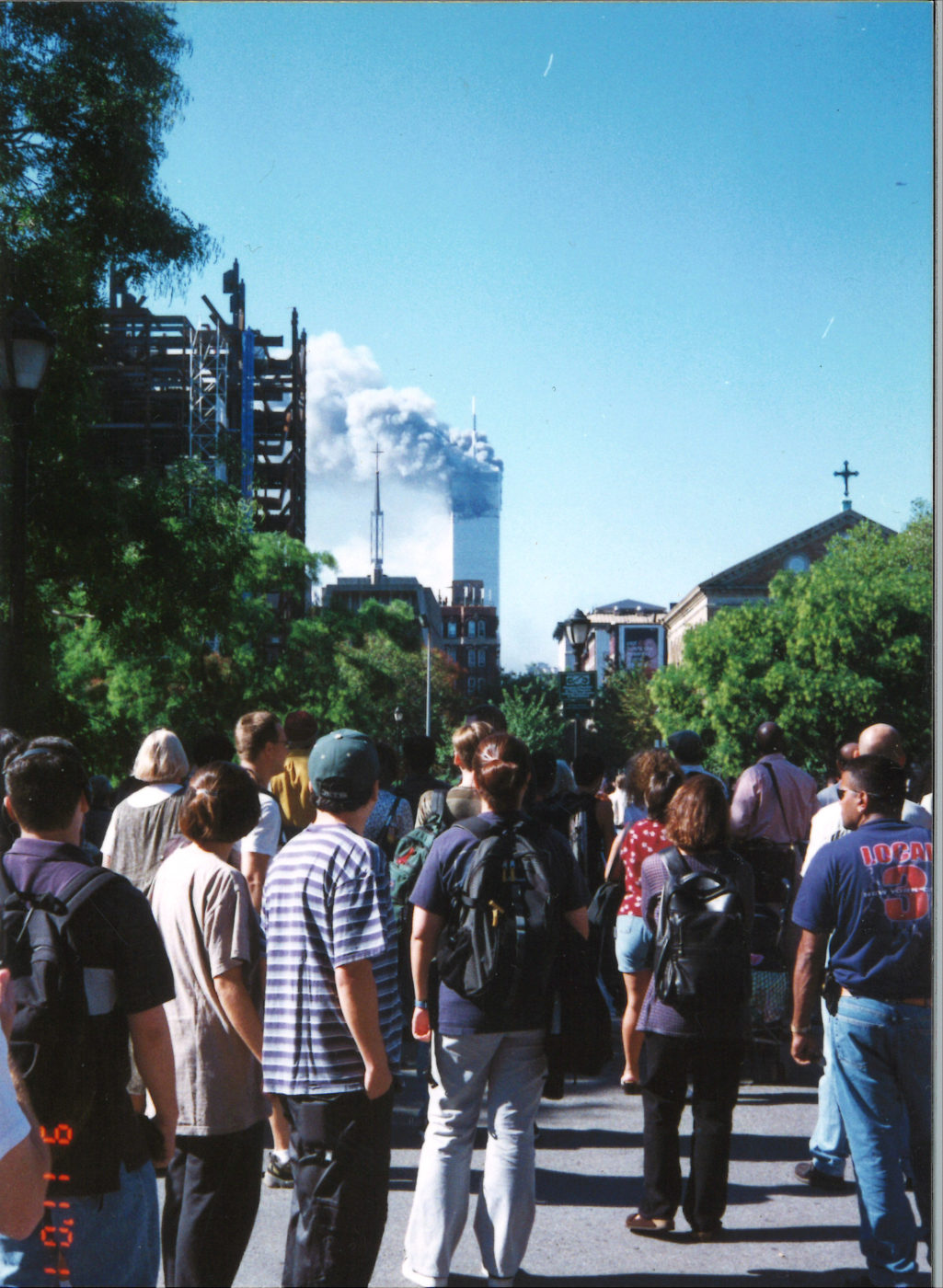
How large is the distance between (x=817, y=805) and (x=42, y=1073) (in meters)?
5.72

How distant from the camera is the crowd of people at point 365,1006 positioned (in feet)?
9.48

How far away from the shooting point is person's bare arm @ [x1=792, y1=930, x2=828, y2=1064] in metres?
4.27

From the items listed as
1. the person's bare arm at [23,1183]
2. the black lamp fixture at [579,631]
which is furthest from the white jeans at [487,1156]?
the black lamp fixture at [579,631]

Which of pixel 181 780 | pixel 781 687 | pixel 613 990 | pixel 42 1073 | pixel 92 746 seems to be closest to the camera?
pixel 42 1073

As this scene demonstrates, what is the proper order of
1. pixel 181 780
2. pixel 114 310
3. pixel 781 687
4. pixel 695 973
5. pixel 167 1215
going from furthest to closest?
1. pixel 781 687
2. pixel 114 310
3. pixel 181 780
4. pixel 695 973
5. pixel 167 1215

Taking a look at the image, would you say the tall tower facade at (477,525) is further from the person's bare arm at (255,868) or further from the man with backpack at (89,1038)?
the man with backpack at (89,1038)

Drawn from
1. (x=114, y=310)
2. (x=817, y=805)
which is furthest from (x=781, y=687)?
(x=114, y=310)

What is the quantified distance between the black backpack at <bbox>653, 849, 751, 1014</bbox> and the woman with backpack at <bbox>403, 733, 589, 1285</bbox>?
1.91ft

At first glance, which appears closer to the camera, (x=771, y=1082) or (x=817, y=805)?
(x=771, y=1082)

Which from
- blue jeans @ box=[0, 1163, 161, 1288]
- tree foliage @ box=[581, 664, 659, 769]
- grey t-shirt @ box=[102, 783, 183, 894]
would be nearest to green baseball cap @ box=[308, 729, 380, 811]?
blue jeans @ box=[0, 1163, 161, 1288]

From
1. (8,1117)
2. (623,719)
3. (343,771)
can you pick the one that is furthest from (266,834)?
(623,719)

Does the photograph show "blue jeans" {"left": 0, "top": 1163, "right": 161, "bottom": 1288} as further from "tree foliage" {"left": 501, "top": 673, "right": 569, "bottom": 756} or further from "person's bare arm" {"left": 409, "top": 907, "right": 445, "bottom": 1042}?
"tree foliage" {"left": 501, "top": 673, "right": 569, "bottom": 756}

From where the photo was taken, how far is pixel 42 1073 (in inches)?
112

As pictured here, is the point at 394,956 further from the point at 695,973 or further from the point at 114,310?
the point at 114,310
